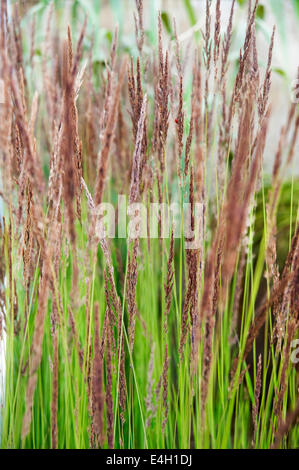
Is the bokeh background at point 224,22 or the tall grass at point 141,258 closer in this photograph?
the tall grass at point 141,258

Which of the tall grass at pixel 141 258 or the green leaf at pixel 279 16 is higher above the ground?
the green leaf at pixel 279 16

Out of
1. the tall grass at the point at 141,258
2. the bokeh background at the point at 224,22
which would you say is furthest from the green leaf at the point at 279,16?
the tall grass at the point at 141,258

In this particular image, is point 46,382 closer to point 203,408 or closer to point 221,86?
point 203,408

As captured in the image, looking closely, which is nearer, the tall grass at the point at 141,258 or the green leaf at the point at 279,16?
the tall grass at the point at 141,258

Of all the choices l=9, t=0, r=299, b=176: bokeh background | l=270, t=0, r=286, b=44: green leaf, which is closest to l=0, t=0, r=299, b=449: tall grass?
l=9, t=0, r=299, b=176: bokeh background

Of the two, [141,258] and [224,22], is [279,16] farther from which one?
[141,258]

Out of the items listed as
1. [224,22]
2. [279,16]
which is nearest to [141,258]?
[224,22]

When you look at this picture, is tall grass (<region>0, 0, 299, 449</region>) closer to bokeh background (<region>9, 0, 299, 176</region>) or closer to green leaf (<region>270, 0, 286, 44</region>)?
bokeh background (<region>9, 0, 299, 176</region>)

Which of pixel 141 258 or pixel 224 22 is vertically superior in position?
pixel 224 22

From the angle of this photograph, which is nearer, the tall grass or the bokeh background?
the tall grass

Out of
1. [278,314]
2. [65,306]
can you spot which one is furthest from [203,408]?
[65,306]

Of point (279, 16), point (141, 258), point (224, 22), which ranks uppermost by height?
point (279, 16)

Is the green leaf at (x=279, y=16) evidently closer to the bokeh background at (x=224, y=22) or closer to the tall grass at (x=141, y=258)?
the bokeh background at (x=224, y=22)

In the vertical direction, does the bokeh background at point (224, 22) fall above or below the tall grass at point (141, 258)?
above
